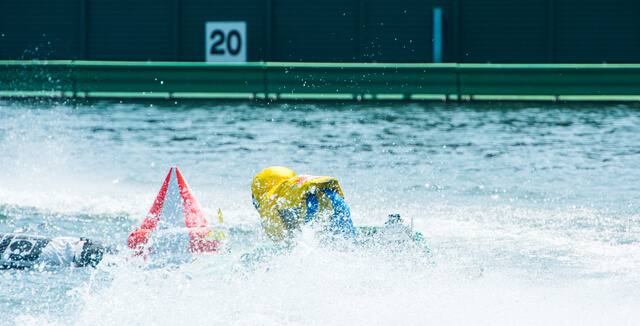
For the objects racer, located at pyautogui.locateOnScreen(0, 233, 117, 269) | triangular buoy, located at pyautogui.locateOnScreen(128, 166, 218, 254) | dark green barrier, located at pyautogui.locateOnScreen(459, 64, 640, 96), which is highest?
dark green barrier, located at pyautogui.locateOnScreen(459, 64, 640, 96)

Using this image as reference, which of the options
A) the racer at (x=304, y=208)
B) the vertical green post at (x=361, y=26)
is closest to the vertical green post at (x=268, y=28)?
the vertical green post at (x=361, y=26)

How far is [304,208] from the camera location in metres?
6.23

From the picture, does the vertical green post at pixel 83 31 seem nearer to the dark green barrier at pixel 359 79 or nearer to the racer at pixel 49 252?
the dark green barrier at pixel 359 79

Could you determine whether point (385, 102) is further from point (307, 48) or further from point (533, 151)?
point (307, 48)

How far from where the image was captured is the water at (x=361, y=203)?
575 cm

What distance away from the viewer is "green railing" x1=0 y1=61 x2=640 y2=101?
20250mm

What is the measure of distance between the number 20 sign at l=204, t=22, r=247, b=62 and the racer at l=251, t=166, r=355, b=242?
917 inches

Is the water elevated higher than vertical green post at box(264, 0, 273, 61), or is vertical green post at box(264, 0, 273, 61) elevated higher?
vertical green post at box(264, 0, 273, 61)

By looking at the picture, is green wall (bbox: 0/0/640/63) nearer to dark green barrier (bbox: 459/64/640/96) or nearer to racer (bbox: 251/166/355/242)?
dark green barrier (bbox: 459/64/640/96)

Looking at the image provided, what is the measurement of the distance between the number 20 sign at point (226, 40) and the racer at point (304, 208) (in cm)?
2328

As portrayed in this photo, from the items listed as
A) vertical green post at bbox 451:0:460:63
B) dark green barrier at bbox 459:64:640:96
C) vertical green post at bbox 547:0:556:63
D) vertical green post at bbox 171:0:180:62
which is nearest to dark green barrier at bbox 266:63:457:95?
dark green barrier at bbox 459:64:640:96

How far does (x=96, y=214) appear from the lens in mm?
9023

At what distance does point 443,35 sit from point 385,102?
30.4ft

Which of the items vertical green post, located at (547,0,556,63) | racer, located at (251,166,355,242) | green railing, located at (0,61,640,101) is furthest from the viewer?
vertical green post, located at (547,0,556,63)
